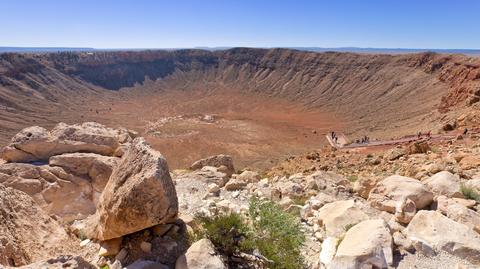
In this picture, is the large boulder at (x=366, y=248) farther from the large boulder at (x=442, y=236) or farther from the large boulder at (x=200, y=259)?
the large boulder at (x=200, y=259)

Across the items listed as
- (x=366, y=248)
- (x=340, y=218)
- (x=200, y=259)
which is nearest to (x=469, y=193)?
(x=340, y=218)

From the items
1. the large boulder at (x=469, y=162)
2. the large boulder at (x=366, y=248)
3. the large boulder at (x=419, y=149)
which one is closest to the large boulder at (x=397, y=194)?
the large boulder at (x=366, y=248)

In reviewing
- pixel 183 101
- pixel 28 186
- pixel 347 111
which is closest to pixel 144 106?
pixel 183 101

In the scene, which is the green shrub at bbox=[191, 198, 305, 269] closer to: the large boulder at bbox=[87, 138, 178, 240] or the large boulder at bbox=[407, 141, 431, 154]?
the large boulder at bbox=[87, 138, 178, 240]

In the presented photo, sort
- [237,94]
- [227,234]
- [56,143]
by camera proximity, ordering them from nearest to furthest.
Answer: [227,234]
[56,143]
[237,94]

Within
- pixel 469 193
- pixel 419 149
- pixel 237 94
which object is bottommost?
pixel 237 94

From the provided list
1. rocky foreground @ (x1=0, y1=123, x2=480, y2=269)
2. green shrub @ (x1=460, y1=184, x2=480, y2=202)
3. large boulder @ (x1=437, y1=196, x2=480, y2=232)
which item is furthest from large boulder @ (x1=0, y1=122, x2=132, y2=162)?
green shrub @ (x1=460, y1=184, x2=480, y2=202)

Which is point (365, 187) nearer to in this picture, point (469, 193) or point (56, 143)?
point (469, 193)
